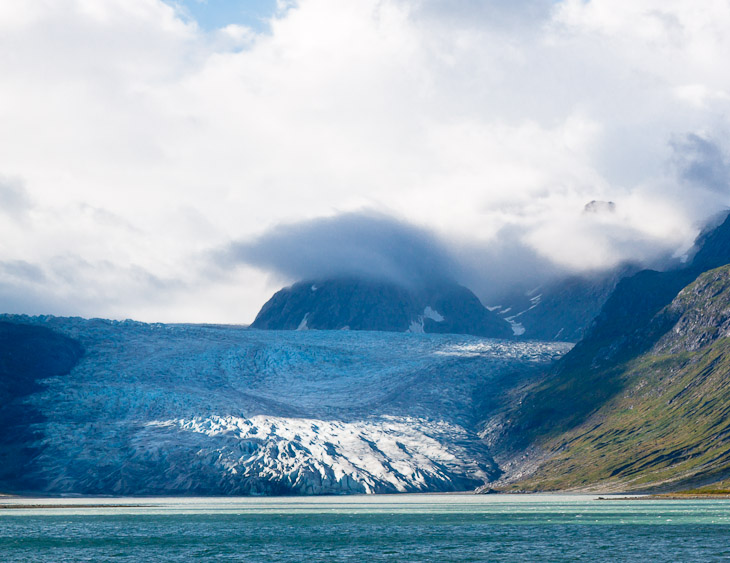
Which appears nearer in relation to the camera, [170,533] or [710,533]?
[710,533]

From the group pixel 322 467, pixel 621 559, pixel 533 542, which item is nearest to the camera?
pixel 621 559

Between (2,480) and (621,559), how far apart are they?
140372 millimetres

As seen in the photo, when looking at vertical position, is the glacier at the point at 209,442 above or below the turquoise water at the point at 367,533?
above

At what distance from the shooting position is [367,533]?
8712cm

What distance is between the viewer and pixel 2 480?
17062cm

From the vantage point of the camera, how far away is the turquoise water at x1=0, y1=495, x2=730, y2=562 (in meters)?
67.8

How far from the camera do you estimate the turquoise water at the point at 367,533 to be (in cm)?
6775

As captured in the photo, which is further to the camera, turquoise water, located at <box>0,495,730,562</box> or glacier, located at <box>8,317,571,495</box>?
glacier, located at <box>8,317,571,495</box>

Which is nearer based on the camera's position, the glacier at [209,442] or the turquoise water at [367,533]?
the turquoise water at [367,533]

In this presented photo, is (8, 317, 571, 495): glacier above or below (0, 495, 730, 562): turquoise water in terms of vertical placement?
above

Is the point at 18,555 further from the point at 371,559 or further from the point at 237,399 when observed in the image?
the point at 237,399

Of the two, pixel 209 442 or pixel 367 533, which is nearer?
pixel 367 533

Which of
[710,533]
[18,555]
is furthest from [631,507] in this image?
[18,555]

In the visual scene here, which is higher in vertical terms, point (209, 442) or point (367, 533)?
point (209, 442)
